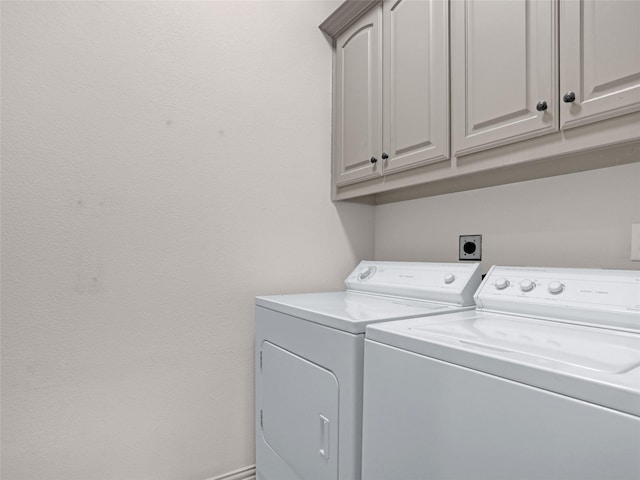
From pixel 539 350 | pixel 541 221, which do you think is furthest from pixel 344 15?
pixel 539 350

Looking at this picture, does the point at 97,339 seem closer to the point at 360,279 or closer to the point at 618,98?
the point at 360,279

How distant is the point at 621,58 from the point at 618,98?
10 cm

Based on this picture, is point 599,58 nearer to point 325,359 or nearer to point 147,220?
point 325,359

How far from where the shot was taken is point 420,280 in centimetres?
148

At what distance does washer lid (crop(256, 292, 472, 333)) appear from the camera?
1.03 m

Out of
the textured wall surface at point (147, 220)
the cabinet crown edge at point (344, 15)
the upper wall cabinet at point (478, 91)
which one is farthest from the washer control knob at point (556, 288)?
the cabinet crown edge at point (344, 15)

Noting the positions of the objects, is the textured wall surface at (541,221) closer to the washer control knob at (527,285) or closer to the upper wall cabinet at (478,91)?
the upper wall cabinet at (478,91)

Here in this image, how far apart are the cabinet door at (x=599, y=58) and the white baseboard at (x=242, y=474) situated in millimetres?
1752

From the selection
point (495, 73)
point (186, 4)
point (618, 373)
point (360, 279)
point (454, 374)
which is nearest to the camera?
point (618, 373)

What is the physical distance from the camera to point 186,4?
4.91 ft

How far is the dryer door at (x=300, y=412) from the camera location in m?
1.06

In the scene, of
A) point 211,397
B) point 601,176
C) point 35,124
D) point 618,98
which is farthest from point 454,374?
point 35,124

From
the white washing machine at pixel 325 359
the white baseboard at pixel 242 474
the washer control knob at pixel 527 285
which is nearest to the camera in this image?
the white washing machine at pixel 325 359

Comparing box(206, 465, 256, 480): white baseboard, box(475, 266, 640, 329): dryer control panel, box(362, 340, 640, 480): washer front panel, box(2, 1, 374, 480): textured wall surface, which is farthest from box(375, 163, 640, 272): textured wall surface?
box(206, 465, 256, 480): white baseboard
